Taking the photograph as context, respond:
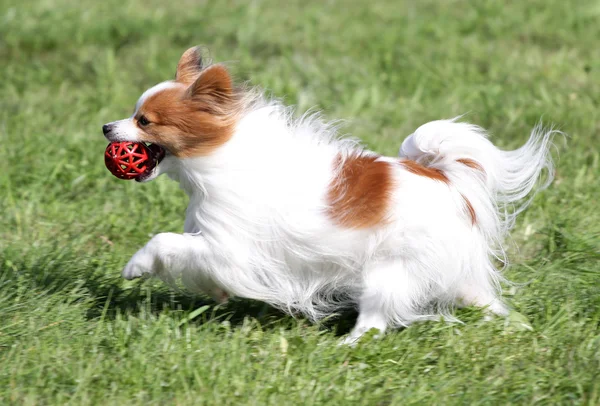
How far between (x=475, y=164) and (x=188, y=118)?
4.50ft

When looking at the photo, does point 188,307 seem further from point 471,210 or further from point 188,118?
point 471,210

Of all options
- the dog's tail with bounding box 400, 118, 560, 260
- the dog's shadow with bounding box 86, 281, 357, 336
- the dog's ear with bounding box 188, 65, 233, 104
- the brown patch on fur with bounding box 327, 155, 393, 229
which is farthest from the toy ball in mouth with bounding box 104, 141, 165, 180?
the dog's tail with bounding box 400, 118, 560, 260

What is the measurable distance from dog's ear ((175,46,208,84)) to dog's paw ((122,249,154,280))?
0.83m

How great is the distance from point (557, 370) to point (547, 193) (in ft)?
6.89

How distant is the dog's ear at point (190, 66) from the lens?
4.05 meters

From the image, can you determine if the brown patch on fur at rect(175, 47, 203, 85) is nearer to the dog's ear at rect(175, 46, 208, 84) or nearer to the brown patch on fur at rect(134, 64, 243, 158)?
the dog's ear at rect(175, 46, 208, 84)

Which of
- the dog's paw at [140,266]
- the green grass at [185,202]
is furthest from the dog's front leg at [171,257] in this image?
the green grass at [185,202]

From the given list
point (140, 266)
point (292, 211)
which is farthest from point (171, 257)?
point (292, 211)

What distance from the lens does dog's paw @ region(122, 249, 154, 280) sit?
12.9 feet

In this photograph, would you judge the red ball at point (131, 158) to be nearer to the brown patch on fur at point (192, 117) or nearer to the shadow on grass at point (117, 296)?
A: the brown patch on fur at point (192, 117)

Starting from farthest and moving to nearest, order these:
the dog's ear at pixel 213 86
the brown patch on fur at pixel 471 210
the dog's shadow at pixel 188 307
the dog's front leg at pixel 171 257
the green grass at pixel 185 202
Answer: the dog's shadow at pixel 188 307 → the brown patch on fur at pixel 471 210 → the dog's front leg at pixel 171 257 → the dog's ear at pixel 213 86 → the green grass at pixel 185 202

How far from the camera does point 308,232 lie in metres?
3.84

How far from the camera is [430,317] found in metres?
4.14

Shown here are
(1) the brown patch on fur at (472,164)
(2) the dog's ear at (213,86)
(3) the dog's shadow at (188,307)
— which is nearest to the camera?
(2) the dog's ear at (213,86)
